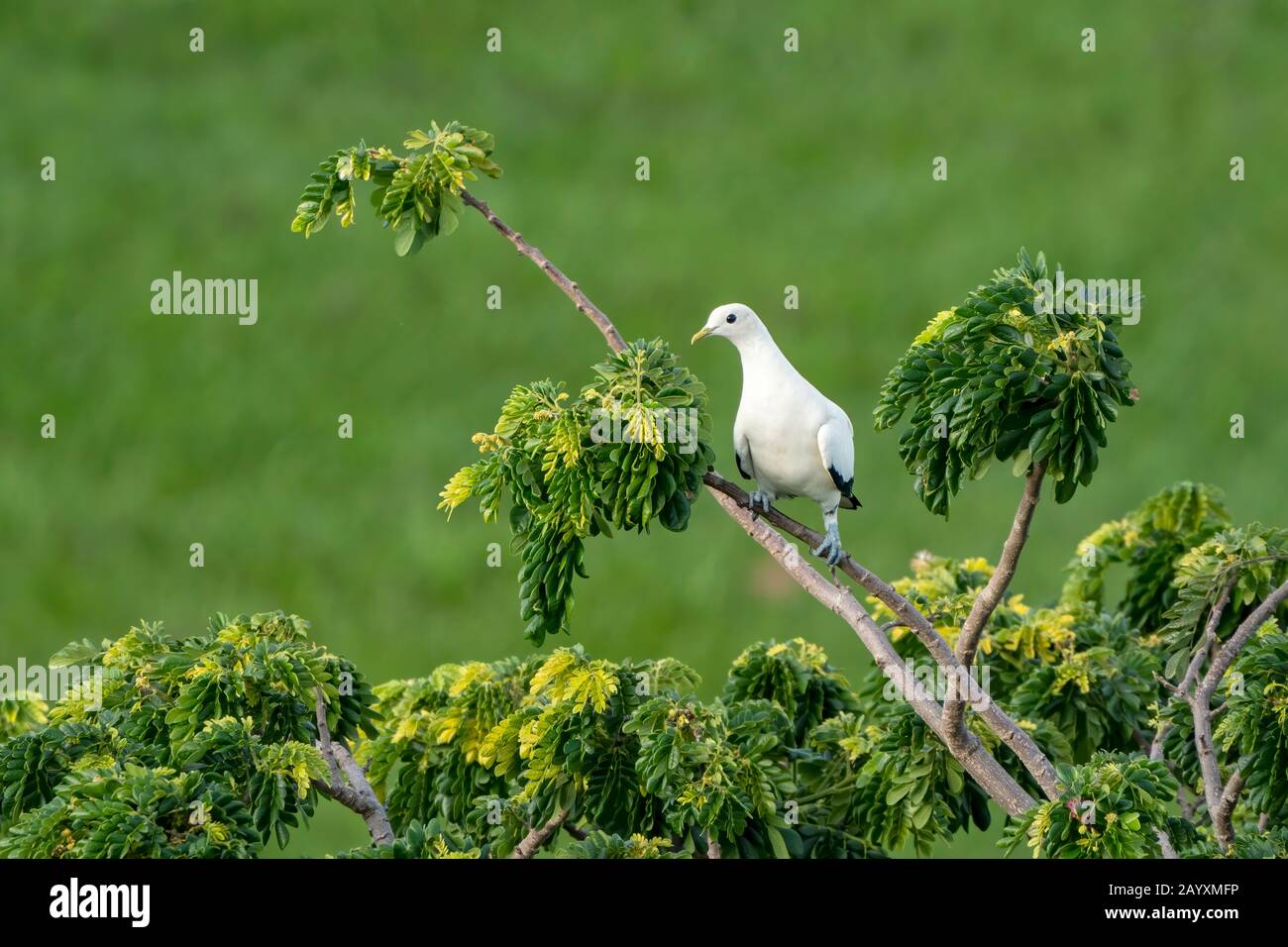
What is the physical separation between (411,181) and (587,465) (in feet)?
4.77

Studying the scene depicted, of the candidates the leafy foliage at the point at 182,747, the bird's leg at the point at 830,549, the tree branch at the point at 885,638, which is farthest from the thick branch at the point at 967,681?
the leafy foliage at the point at 182,747

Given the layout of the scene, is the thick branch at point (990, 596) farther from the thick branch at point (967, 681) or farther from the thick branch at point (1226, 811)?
the thick branch at point (1226, 811)

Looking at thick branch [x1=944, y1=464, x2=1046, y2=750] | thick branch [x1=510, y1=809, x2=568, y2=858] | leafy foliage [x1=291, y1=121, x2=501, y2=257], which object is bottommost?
thick branch [x1=510, y1=809, x2=568, y2=858]

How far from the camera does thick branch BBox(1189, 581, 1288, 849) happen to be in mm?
7234

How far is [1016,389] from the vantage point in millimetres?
6418

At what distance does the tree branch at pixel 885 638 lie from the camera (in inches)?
268

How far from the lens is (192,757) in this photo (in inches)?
277

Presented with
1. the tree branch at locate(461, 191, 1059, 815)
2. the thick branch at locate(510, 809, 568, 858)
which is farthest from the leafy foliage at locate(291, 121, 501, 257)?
the thick branch at locate(510, 809, 568, 858)

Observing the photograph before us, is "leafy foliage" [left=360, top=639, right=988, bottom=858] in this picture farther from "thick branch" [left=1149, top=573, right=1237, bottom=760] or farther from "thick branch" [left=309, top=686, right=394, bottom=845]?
"thick branch" [left=1149, top=573, right=1237, bottom=760]

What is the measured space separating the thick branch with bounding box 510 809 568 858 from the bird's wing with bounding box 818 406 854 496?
1.94 m

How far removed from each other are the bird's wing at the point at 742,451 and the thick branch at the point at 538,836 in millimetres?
1796

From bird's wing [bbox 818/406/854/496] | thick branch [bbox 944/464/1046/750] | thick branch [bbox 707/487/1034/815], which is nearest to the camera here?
thick branch [bbox 944/464/1046/750]

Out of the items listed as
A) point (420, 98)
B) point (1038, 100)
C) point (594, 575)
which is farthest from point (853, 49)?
point (594, 575)
